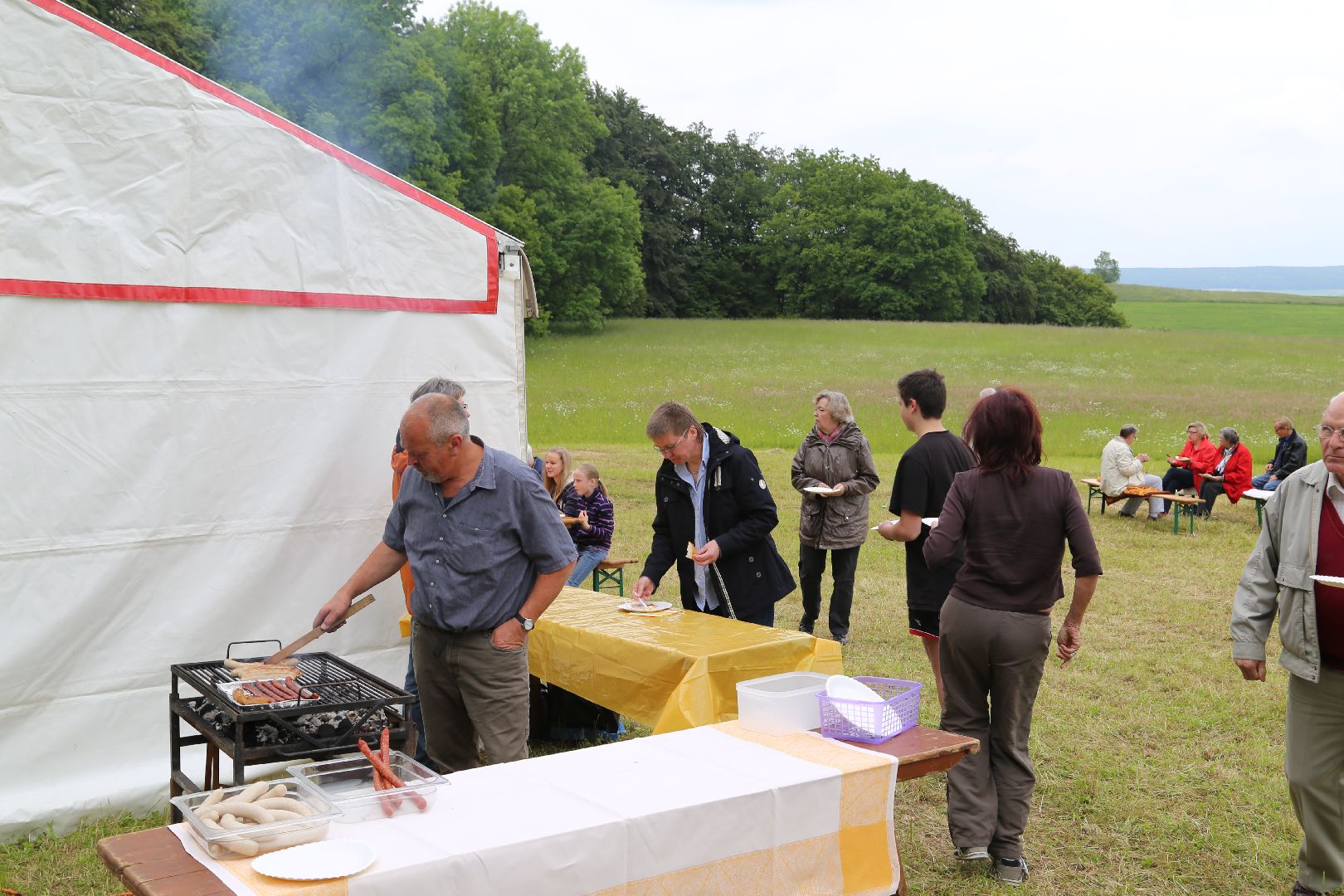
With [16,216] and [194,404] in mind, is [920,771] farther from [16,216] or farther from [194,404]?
[16,216]

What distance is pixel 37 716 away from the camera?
4891mm

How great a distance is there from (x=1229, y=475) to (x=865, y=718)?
12.2 metres

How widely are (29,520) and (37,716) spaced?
2.83 feet

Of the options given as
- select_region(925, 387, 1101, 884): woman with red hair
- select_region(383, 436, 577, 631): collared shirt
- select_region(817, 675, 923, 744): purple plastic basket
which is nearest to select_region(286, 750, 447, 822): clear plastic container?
select_region(383, 436, 577, 631): collared shirt

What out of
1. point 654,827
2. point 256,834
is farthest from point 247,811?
point 654,827

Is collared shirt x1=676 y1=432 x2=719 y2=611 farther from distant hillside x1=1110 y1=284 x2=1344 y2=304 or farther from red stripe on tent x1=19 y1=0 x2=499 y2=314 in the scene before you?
distant hillside x1=1110 y1=284 x2=1344 y2=304

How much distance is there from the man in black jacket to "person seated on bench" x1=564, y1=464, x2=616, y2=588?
2.54 meters

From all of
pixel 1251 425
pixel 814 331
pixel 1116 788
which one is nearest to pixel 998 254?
pixel 814 331

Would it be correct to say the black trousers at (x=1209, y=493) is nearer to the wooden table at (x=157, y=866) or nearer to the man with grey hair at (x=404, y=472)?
the man with grey hair at (x=404, y=472)

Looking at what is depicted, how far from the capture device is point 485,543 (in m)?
3.95

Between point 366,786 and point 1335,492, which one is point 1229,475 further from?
point 366,786

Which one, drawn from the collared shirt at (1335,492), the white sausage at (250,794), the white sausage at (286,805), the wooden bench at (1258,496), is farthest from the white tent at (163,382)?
the wooden bench at (1258,496)

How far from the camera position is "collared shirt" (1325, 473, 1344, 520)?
382cm

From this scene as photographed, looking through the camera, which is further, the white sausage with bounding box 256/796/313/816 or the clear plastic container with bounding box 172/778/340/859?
the white sausage with bounding box 256/796/313/816
